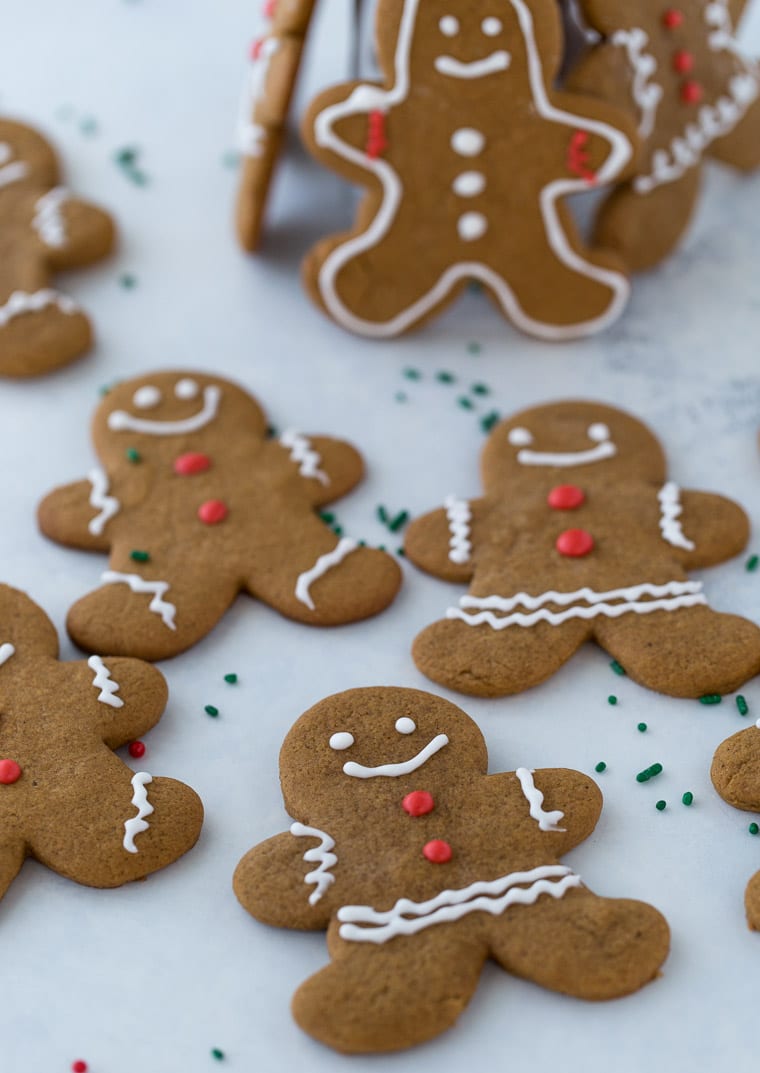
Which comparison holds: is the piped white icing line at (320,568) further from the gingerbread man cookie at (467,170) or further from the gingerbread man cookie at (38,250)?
the gingerbread man cookie at (38,250)

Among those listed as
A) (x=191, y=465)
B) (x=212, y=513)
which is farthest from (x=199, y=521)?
(x=191, y=465)

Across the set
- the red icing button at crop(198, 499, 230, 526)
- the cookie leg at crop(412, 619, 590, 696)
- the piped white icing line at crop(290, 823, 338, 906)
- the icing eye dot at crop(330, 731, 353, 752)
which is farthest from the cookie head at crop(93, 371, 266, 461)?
the piped white icing line at crop(290, 823, 338, 906)

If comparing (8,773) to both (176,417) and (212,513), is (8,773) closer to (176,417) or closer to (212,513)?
(212,513)

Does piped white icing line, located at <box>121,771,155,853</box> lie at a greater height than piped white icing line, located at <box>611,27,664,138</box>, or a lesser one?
lesser

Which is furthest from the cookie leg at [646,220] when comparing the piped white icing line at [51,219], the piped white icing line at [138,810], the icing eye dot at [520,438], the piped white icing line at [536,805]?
the piped white icing line at [138,810]

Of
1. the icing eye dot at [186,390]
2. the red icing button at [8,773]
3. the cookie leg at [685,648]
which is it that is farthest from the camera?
the icing eye dot at [186,390]

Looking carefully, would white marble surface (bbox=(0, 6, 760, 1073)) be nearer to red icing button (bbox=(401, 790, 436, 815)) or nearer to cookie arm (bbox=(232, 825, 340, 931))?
cookie arm (bbox=(232, 825, 340, 931))
